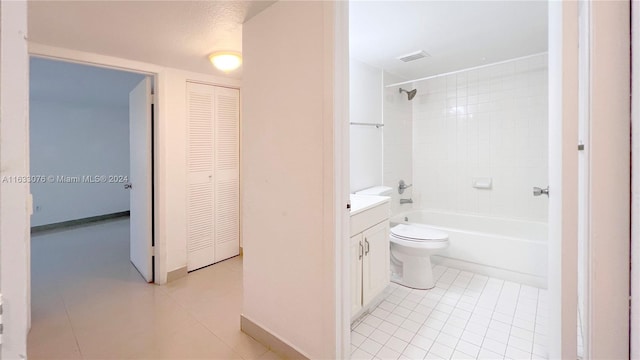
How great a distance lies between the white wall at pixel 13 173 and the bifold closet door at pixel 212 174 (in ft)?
8.99

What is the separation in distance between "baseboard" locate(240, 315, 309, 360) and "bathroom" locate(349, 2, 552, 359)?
40 cm

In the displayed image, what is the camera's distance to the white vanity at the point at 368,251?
1888 mm

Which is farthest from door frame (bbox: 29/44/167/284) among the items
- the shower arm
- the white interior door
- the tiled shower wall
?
the shower arm

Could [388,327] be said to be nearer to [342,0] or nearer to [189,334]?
[189,334]

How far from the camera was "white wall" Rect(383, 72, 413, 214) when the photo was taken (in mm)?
3463

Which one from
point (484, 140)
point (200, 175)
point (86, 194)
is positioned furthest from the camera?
point (86, 194)

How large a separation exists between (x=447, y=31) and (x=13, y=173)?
270cm

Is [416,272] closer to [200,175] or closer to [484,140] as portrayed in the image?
Result: [484,140]

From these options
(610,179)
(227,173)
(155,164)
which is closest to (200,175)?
(227,173)

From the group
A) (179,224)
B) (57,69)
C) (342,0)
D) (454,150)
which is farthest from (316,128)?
(57,69)

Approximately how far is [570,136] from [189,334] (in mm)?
2374

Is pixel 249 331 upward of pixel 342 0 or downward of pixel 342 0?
downward

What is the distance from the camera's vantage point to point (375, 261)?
2.12 m

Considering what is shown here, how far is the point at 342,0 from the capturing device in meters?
1.43
